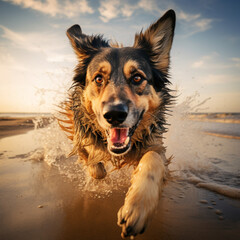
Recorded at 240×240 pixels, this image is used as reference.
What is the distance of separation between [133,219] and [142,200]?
17 cm

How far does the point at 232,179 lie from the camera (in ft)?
10.5

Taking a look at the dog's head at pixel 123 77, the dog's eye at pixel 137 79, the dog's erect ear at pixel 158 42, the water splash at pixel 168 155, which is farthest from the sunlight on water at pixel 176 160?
the dog's erect ear at pixel 158 42

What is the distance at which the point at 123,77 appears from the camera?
7.89 feet

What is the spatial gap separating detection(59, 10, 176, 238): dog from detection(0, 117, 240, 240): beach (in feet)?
1.55

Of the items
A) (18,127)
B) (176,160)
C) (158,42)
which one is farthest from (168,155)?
(18,127)

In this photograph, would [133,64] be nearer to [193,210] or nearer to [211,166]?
[193,210]

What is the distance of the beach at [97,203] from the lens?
5.97ft

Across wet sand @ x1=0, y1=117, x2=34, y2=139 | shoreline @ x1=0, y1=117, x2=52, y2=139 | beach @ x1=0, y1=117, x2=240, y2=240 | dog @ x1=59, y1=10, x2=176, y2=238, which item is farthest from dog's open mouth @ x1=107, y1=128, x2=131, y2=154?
wet sand @ x1=0, y1=117, x2=34, y2=139

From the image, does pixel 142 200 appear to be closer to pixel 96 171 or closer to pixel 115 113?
pixel 115 113

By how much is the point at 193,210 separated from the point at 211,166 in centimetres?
214

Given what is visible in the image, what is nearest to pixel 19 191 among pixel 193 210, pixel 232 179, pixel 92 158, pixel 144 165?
pixel 92 158

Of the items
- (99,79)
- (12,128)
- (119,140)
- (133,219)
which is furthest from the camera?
(12,128)

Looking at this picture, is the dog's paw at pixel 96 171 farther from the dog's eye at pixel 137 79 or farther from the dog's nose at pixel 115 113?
the dog's eye at pixel 137 79

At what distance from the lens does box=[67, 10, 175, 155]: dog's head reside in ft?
7.00
